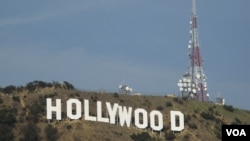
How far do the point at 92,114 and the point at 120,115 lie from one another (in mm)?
6168

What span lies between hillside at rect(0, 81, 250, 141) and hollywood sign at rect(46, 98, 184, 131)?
38.5 inches

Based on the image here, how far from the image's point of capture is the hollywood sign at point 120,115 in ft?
323

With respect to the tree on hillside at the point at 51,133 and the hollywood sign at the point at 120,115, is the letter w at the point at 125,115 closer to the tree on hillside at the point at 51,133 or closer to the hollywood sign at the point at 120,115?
the hollywood sign at the point at 120,115

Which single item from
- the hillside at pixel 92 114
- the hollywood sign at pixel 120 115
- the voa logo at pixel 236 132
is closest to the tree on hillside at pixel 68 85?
the hillside at pixel 92 114

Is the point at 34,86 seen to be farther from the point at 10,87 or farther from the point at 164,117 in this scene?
the point at 164,117

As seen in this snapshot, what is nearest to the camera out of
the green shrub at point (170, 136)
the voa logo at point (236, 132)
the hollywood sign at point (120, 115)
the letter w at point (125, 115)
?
the voa logo at point (236, 132)

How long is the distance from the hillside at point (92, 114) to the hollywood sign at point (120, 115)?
3.20 ft

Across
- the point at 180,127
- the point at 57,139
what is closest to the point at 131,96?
the point at 180,127

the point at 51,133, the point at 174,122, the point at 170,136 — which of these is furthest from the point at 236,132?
the point at 174,122

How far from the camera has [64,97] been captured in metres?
111

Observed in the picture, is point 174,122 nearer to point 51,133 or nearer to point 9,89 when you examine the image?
point 51,133

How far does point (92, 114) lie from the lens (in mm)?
106125

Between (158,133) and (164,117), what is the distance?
7.98m

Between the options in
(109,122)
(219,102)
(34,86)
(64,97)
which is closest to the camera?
(109,122)
